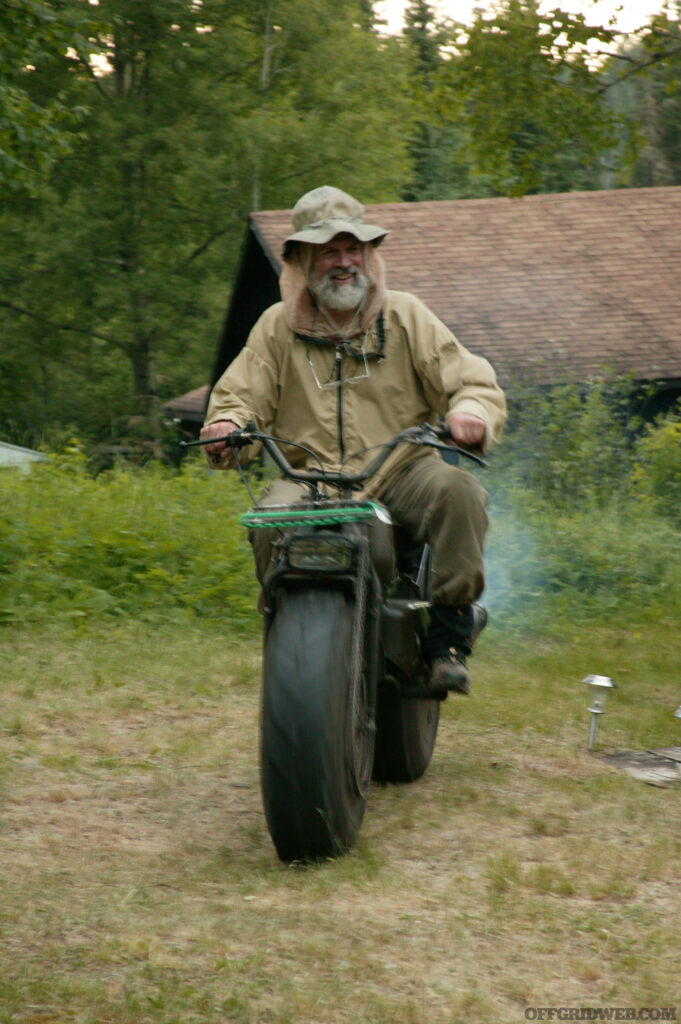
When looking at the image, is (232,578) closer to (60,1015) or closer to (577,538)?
(577,538)

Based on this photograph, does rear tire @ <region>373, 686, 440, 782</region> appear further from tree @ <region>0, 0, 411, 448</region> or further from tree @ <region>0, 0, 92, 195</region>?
tree @ <region>0, 0, 411, 448</region>

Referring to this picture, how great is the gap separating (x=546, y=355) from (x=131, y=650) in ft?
36.0

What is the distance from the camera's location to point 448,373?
14.9 feet

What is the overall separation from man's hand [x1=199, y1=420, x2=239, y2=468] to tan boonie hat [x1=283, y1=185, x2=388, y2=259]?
725 mm

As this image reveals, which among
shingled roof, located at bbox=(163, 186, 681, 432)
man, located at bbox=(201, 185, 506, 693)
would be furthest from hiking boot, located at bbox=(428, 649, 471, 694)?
shingled roof, located at bbox=(163, 186, 681, 432)

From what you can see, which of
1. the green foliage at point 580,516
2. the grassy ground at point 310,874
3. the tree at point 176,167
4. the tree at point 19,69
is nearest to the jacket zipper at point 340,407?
the grassy ground at point 310,874

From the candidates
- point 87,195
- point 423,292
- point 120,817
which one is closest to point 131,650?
point 120,817

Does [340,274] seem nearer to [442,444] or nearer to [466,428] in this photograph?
[466,428]

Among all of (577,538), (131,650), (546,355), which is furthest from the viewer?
(546,355)

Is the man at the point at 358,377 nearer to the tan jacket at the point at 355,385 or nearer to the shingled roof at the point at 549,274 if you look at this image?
the tan jacket at the point at 355,385

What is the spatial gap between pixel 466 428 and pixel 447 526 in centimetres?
37

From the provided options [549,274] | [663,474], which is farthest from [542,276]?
[663,474]

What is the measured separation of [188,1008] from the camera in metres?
2.84

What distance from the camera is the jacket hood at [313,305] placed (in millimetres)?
4617
